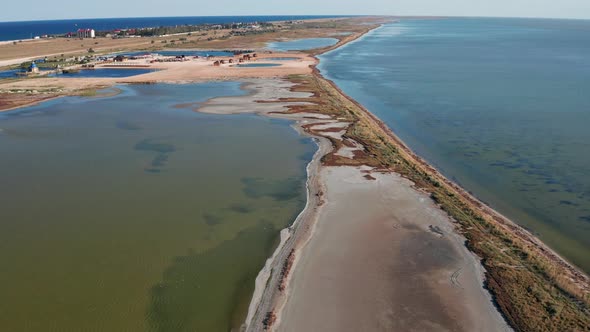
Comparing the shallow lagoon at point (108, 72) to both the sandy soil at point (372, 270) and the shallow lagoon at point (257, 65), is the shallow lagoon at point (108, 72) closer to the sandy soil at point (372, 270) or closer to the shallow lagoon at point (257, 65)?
the shallow lagoon at point (257, 65)

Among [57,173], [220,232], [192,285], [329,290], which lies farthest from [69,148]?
[329,290]

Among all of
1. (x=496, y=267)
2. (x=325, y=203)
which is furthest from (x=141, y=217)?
(x=496, y=267)

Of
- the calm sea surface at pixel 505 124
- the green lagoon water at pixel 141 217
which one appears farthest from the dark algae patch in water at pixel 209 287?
the calm sea surface at pixel 505 124

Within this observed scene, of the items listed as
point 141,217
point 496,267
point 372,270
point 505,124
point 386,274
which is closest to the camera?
point 386,274

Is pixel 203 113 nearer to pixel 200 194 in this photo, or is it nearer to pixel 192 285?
pixel 200 194

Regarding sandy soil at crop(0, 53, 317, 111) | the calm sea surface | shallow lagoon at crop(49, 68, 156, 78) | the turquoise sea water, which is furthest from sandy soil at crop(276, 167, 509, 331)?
the turquoise sea water

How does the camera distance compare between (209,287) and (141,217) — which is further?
(141,217)

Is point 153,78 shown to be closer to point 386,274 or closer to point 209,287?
point 209,287
